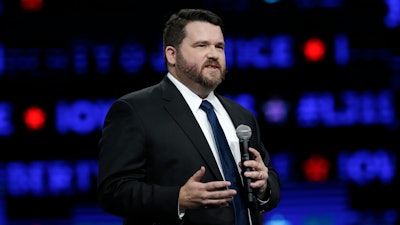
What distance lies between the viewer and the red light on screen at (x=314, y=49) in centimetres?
441

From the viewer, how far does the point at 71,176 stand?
4293mm

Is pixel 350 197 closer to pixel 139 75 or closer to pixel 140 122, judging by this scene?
pixel 139 75

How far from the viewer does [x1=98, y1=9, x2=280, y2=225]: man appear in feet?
7.61

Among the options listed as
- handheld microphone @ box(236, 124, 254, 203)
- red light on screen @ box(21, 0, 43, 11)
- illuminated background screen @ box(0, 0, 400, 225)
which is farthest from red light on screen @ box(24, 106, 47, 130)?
handheld microphone @ box(236, 124, 254, 203)

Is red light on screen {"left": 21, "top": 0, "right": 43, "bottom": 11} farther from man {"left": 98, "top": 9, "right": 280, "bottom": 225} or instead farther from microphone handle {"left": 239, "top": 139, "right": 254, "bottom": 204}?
microphone handle {"left": 239, "top": 139, "right": 254, "bottom": 204}

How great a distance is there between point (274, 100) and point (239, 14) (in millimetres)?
507

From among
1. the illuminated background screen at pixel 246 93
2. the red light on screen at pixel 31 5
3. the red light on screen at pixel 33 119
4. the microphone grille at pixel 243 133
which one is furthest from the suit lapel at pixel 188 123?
the red light on screen at pixel 31 5

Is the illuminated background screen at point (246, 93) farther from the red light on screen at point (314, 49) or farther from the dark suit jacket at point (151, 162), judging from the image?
the dark suit jacket at point (151, 162)

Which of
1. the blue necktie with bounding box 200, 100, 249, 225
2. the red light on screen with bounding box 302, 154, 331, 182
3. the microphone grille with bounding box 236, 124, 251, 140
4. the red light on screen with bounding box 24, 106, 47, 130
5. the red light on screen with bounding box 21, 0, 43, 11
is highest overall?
the red light on screen with bounding box 21, 0, 43, 11

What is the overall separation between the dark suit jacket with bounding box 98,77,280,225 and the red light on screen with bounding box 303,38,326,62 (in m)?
2.01

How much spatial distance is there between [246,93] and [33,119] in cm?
115

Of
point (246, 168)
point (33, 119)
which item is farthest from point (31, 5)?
point (246, 168)

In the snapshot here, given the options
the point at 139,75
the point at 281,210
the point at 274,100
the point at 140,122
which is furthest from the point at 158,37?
the point at 140,122

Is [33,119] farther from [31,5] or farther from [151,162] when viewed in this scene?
[151,162]
